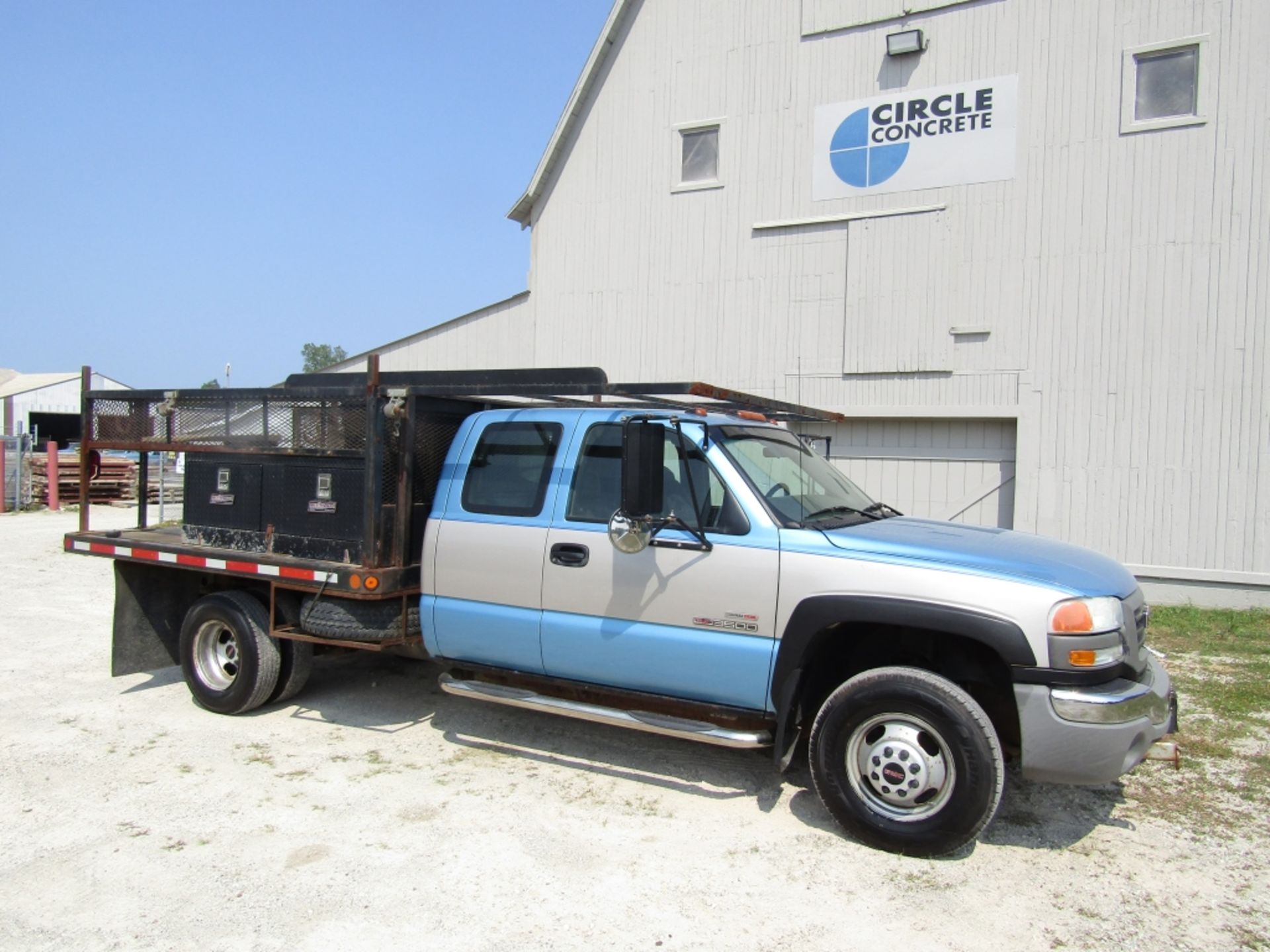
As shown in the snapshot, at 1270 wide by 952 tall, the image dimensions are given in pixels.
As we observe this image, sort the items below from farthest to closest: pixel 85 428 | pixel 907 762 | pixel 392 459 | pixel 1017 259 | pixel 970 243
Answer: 1. pixel 970 243
2. pixel 1017 259
3. pixel 85 428
4. pixel 392 459
5. pixel 907 762

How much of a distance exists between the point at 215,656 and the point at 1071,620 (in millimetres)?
5484

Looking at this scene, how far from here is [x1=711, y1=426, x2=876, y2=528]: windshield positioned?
15.8 ft

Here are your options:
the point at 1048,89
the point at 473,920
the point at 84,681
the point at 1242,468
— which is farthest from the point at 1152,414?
the point at 84,681

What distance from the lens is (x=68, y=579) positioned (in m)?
12.3

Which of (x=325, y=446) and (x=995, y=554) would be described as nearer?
(x=995, y=554)

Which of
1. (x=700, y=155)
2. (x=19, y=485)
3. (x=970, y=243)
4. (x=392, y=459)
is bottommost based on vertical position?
(x=19, y=485)

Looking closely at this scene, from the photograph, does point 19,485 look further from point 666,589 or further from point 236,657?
point 666,589

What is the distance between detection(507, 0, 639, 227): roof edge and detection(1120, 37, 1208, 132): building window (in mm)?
6617

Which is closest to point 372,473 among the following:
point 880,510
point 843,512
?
point 843,512

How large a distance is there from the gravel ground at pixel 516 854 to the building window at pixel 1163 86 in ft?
27.1

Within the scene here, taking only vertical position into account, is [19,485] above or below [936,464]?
below

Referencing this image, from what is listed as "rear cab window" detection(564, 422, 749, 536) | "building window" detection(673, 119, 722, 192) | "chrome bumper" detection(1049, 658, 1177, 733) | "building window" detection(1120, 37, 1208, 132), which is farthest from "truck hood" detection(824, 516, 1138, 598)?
"building window" detection(673, 119, 722, 192)

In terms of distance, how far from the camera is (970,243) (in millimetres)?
11031

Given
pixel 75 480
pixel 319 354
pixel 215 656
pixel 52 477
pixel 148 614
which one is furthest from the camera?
pixel 319 354
